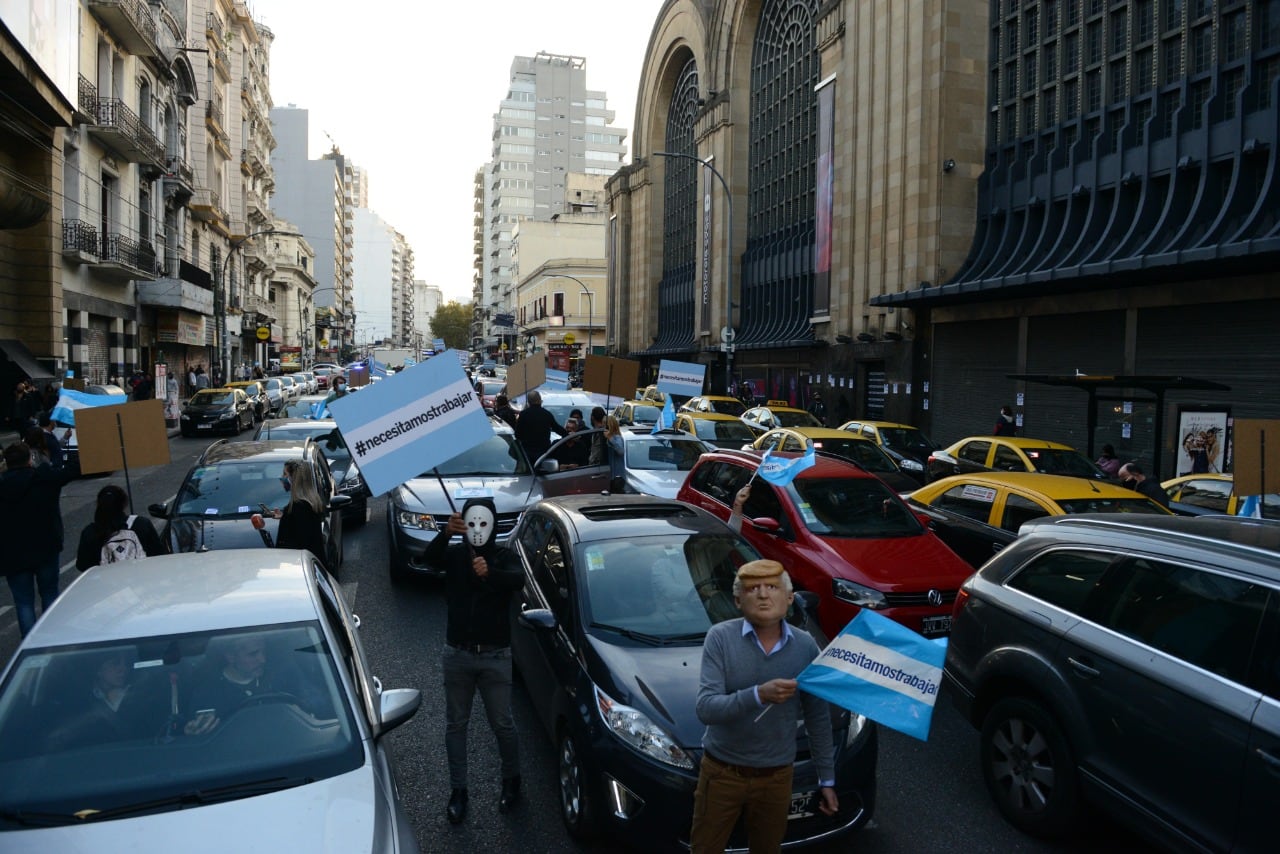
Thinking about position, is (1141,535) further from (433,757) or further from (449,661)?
(433,757)

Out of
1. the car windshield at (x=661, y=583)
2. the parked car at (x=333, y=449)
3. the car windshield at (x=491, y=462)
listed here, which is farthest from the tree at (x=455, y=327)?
the car windshield at (x=661, y=583)

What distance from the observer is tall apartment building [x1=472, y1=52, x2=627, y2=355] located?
12825 centimetres

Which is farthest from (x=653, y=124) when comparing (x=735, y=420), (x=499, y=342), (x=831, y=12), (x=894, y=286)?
(x=499, y=342)

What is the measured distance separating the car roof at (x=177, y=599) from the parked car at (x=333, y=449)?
844 cm

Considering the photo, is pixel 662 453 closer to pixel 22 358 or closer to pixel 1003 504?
pixel 1003 504

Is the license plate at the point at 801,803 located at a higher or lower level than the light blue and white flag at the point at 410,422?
lower

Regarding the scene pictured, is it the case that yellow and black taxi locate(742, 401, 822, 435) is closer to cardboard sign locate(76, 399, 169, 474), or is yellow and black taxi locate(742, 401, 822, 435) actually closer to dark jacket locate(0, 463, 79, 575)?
cardboard sign locate(76, 399, 169, 474)

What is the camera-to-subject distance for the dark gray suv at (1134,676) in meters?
3.60

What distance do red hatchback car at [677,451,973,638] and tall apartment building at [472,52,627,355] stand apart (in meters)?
118

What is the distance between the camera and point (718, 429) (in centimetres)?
1812

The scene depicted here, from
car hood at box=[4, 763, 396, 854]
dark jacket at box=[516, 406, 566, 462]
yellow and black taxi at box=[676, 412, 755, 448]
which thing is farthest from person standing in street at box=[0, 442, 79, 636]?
yellow and black taxi at box=[676, 412, 755, 448]

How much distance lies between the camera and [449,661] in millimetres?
4902

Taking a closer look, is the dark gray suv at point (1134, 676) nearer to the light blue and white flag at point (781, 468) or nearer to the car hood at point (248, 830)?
the light blue and white flag at point (781, 468)

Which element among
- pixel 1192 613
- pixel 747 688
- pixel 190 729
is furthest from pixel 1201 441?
pixel 190 729
